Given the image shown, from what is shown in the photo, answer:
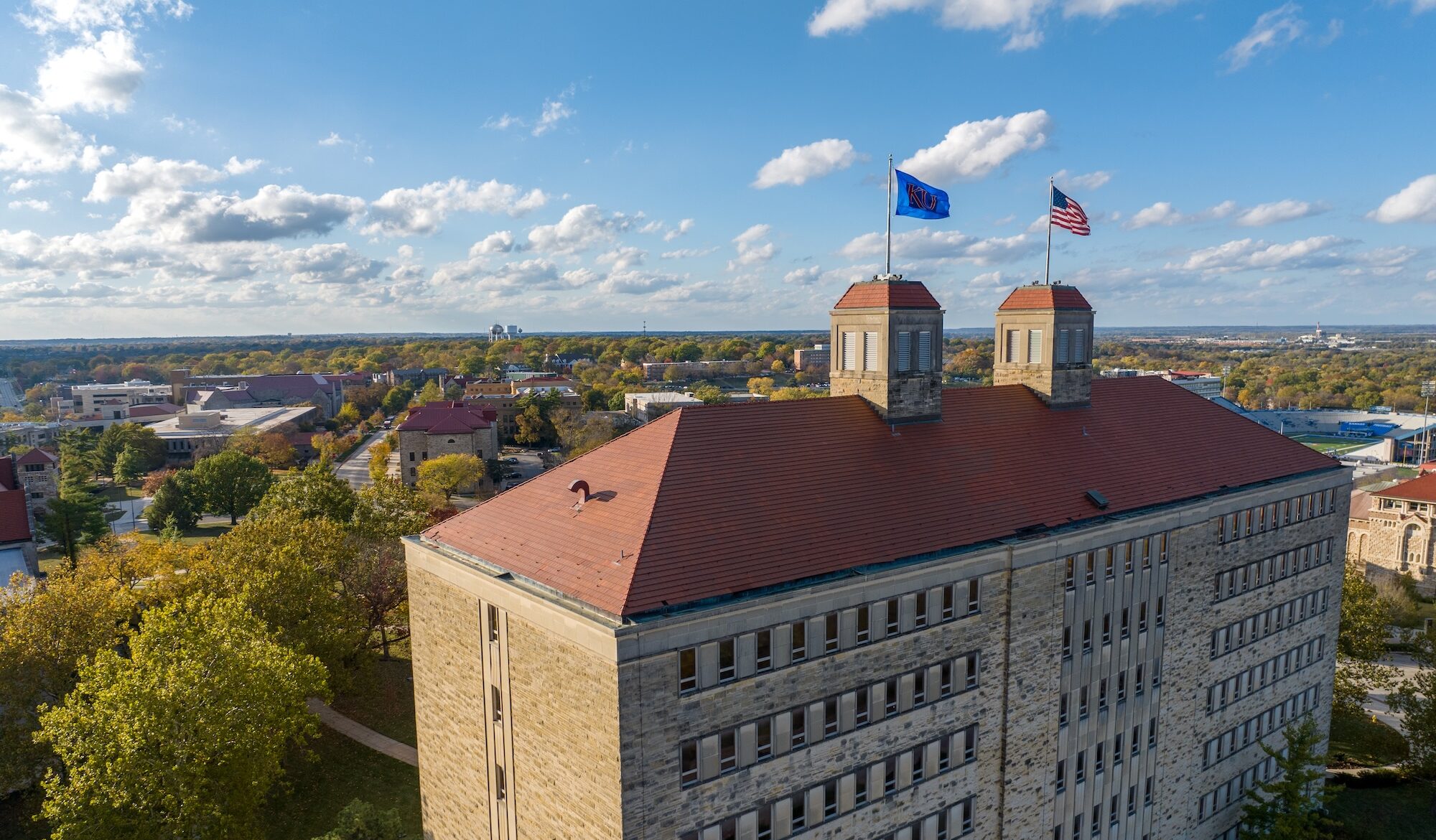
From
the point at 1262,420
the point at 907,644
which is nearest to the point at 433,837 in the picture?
the point at 907,644

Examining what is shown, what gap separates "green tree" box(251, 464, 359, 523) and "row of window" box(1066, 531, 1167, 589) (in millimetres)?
55442

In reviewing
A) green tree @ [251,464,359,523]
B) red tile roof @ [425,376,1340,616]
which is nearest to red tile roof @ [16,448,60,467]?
green tree @ [251,464,359,523]

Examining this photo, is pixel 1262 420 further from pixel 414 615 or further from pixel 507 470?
pixel 414 615

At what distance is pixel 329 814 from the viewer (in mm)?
42688

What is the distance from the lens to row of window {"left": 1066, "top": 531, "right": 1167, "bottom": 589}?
34.5 meters

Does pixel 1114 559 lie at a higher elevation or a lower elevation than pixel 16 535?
higher

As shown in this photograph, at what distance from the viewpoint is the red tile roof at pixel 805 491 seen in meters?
26.8

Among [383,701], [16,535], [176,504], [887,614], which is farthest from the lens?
[176,504]

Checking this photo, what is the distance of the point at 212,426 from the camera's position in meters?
147

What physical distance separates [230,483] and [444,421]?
28835 millimetres

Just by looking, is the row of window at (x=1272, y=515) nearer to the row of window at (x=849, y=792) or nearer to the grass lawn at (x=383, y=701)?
the row of window at (x=849, y=792)

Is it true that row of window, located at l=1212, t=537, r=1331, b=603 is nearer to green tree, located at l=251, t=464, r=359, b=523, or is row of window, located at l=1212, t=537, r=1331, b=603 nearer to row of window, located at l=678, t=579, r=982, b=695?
row of window, located at l=678, t=579, r=982, b=695

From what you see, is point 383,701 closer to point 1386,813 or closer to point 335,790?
point 335,790

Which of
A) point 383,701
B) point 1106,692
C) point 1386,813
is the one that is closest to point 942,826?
point 1106,692
